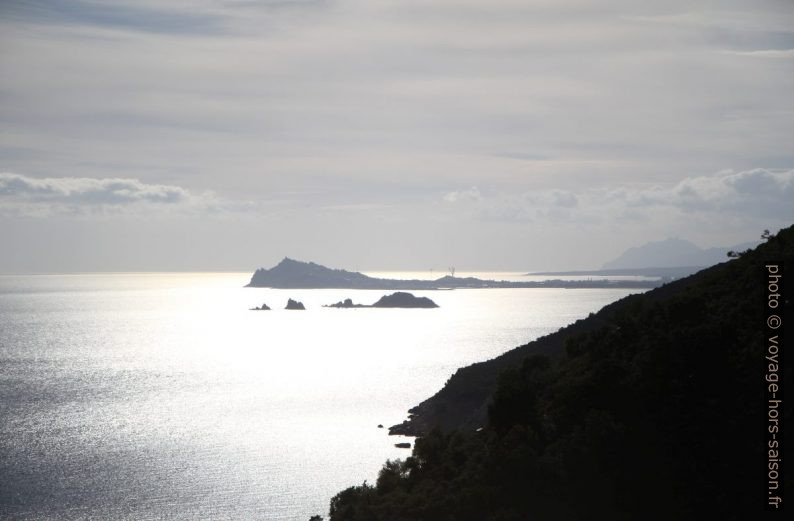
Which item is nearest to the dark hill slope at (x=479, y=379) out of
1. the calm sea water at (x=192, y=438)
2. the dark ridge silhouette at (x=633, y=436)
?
the calm sea water at (x=192, y=438)

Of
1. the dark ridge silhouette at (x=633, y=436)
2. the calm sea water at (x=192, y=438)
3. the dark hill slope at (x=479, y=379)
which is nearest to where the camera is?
the dark ridge silhouette at (x=633, y=436)

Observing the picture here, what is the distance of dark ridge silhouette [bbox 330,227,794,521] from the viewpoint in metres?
41.5

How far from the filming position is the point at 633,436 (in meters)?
44.6

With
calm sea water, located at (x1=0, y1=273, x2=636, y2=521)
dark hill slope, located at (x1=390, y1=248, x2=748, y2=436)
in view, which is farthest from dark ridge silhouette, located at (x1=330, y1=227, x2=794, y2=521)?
dark hill slope, located at (x1=390, y1=248, x2=748, y2=436)

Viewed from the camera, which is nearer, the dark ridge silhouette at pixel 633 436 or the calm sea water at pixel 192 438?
the dark ridge silhouette at pixel 633 436

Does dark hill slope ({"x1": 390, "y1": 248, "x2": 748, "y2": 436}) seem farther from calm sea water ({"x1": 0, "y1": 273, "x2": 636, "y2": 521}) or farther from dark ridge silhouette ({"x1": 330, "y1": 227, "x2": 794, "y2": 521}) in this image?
dark ridge silhouette ({"x1": 330, "y1": 227, "x2": 794, "y2": 521})

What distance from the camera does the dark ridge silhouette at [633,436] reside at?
136 feet

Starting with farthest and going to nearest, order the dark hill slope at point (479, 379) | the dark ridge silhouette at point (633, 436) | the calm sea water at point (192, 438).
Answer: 1. the dark hill slope at point (479, 379)
2. the calm sea water at point (192, 438)
3. the dark ridge silhouette at point (633, 436)

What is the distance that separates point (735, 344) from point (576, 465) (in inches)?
445

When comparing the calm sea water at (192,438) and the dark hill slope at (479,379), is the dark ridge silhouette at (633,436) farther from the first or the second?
the dark hill slope at (479,379)

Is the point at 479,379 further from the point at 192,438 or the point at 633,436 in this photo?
the point at 633,436

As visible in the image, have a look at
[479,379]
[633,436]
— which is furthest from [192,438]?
[633,436]

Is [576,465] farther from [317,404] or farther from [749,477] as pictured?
[317,404]

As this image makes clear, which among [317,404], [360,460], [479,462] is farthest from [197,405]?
[479,462]
